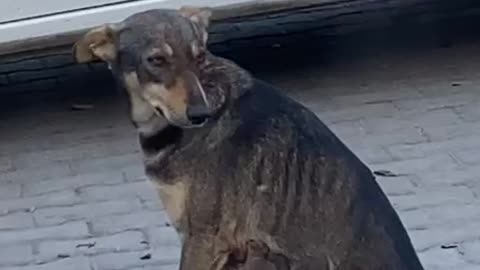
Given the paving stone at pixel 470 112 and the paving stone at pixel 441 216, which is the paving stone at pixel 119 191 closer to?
the paving stone at pixel 441 216

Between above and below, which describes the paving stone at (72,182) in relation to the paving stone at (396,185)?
below

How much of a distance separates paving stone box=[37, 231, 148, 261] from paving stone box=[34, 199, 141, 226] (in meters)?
0.26

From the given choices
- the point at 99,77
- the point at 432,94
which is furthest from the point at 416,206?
the point at 99,77

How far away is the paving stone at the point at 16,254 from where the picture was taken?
555cm

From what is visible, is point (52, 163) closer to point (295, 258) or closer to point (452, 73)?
point (452, 73)

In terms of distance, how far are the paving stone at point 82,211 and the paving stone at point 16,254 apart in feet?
0.91

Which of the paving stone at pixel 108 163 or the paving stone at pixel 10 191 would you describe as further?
the paving stone at pixel 108 163

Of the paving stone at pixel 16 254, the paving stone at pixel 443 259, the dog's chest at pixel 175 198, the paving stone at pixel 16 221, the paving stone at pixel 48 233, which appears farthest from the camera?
the paving stone at pixel 16 221

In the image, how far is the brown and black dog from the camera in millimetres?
4027

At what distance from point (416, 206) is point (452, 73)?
6.38 ft

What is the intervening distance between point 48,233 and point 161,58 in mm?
1926

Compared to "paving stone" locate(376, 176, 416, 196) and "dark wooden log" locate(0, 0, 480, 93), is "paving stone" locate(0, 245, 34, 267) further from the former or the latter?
"dark wooden log" locate(0, 0, 480, 93)

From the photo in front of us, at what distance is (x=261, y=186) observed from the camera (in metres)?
4.15

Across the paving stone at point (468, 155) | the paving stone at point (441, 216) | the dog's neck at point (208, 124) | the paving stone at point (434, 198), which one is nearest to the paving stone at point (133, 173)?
the paving stone at point (434, 198)
